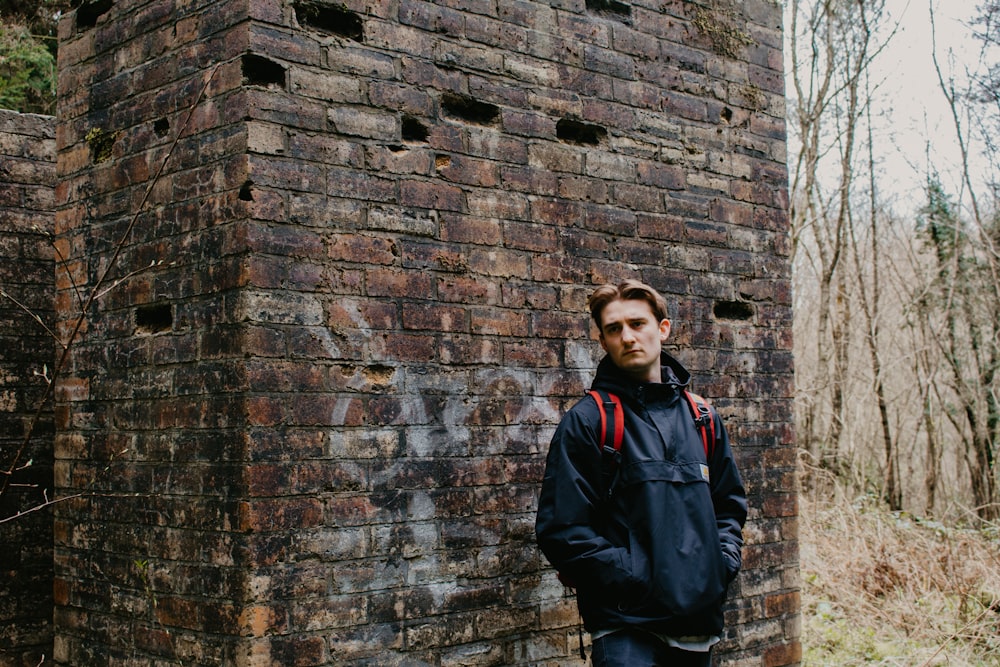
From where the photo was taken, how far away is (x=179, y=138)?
326 cm

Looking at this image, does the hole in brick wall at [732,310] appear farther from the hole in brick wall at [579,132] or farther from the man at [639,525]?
the man at [639,525]

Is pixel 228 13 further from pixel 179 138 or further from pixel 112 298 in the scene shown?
pixel 112 298

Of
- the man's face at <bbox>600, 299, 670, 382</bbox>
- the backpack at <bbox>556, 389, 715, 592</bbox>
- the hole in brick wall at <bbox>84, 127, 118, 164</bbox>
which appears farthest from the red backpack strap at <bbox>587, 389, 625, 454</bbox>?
the hole in brick wall at <bbox>84, 127, 118, 164</bbox>

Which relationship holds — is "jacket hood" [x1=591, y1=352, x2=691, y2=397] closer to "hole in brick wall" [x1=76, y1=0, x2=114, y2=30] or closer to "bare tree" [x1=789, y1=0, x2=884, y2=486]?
"hole in brick wall" [x1=76, y1=0, x2=114, y2=30]

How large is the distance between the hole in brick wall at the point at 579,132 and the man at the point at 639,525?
1.14m

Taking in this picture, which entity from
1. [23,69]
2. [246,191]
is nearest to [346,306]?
[246,191]

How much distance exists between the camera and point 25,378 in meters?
4.17

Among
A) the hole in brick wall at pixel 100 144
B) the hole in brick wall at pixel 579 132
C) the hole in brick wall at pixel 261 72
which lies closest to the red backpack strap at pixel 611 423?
the hole in brick wall at pixel 579 132

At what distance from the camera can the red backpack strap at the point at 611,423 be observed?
2.77 m

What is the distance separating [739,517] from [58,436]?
103 inches

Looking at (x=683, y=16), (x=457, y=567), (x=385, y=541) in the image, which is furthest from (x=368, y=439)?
(x=683, y=16)

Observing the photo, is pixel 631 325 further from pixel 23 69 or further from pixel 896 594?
pixel 23 69

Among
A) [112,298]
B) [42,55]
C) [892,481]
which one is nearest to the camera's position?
[112,298]

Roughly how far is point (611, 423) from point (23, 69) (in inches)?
259
